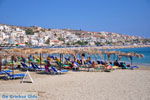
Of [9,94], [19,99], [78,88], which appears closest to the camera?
[19,99]

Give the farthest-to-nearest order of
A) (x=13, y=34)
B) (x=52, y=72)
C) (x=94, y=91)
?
(x=13, y=34), (x=52, y=72), (x=94, y=91)

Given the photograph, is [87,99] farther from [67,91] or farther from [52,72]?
[52,72]

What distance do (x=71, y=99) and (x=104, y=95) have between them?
1.37 meters

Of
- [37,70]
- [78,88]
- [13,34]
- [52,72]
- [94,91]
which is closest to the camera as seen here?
[94,91]

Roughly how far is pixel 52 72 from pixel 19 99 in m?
6.57

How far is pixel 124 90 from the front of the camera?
8.22 m

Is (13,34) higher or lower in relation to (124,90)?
higher

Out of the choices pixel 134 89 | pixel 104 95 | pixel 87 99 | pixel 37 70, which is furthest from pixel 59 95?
pixel 37 70

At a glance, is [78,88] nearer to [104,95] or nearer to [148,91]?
[104,95]

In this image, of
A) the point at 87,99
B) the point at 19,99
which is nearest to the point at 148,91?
the point at 87,99

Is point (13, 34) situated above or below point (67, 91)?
above

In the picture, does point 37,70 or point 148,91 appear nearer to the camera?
point 148,91

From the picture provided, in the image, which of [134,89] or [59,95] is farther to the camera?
[134,89]

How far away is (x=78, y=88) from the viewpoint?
338 inches
